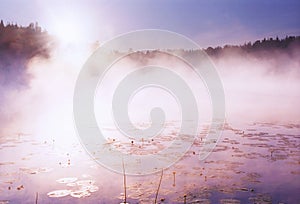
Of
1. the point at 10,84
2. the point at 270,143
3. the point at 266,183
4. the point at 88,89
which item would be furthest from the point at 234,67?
the point at 266,183

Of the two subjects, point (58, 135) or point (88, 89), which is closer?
point (58, 135)

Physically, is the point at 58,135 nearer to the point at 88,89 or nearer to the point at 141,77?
the point at 88,89

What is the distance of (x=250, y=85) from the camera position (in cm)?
8894

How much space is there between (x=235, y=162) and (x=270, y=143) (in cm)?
471

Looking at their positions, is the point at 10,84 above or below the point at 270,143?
above

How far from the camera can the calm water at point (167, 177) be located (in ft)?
33.5

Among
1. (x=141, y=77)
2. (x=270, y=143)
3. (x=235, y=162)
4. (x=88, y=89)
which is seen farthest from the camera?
(x=141, y=77)

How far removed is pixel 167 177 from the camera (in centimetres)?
1230

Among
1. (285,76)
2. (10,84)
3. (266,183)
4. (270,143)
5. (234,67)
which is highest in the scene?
(234,67)

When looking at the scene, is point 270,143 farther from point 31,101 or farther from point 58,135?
point 31,101

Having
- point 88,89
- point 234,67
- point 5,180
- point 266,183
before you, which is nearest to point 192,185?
point 266,183

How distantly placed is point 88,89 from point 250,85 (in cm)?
4674

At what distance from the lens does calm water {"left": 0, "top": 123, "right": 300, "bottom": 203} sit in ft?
33.5

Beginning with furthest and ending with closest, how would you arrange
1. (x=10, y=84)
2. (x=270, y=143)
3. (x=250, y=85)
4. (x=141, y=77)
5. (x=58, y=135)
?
(x=141, y=77)
(x=250, y=85)
(x=10, y=84)
(x=58, y=135)
(x=270, y=143)
